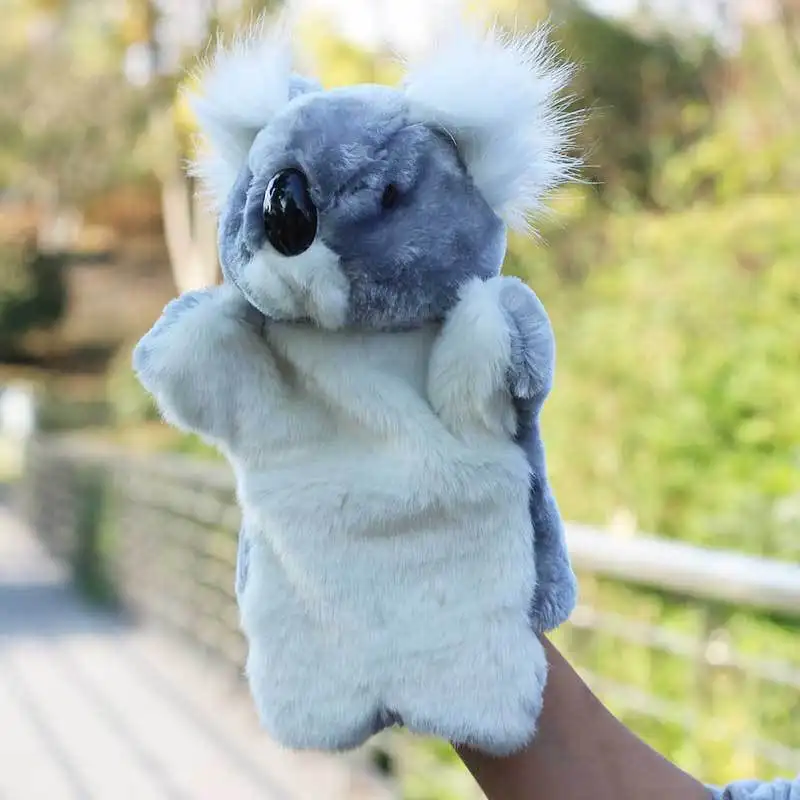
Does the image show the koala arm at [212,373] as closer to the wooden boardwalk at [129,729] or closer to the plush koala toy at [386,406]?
the plush koala toy at [386,406]

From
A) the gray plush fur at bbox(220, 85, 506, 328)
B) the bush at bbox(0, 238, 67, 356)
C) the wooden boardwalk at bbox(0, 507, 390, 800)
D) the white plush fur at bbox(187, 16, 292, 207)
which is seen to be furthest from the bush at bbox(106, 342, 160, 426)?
the gray plush fur at bbox(220, 85, 506, 328)

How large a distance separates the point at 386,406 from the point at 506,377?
0.07m

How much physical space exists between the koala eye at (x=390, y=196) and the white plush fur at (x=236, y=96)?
0.10m

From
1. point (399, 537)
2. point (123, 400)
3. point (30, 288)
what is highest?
point (399, 537)

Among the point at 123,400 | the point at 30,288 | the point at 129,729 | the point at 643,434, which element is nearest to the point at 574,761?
the point at 643,434

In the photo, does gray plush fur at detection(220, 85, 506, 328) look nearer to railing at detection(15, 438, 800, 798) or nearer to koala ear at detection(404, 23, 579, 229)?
koala ear at detection(404, 23, 579, 229)

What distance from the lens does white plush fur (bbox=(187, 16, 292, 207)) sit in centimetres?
69

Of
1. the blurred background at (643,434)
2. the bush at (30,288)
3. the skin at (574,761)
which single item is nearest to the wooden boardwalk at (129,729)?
the blurred background at (643,434)

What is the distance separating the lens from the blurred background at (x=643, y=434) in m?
2.03

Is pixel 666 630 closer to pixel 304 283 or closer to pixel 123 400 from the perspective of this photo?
pixel 304 283

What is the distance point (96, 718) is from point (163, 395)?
12.3 ft

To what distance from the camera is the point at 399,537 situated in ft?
2.09

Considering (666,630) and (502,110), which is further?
(666,630)

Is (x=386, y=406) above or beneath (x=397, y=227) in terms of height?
beneath
